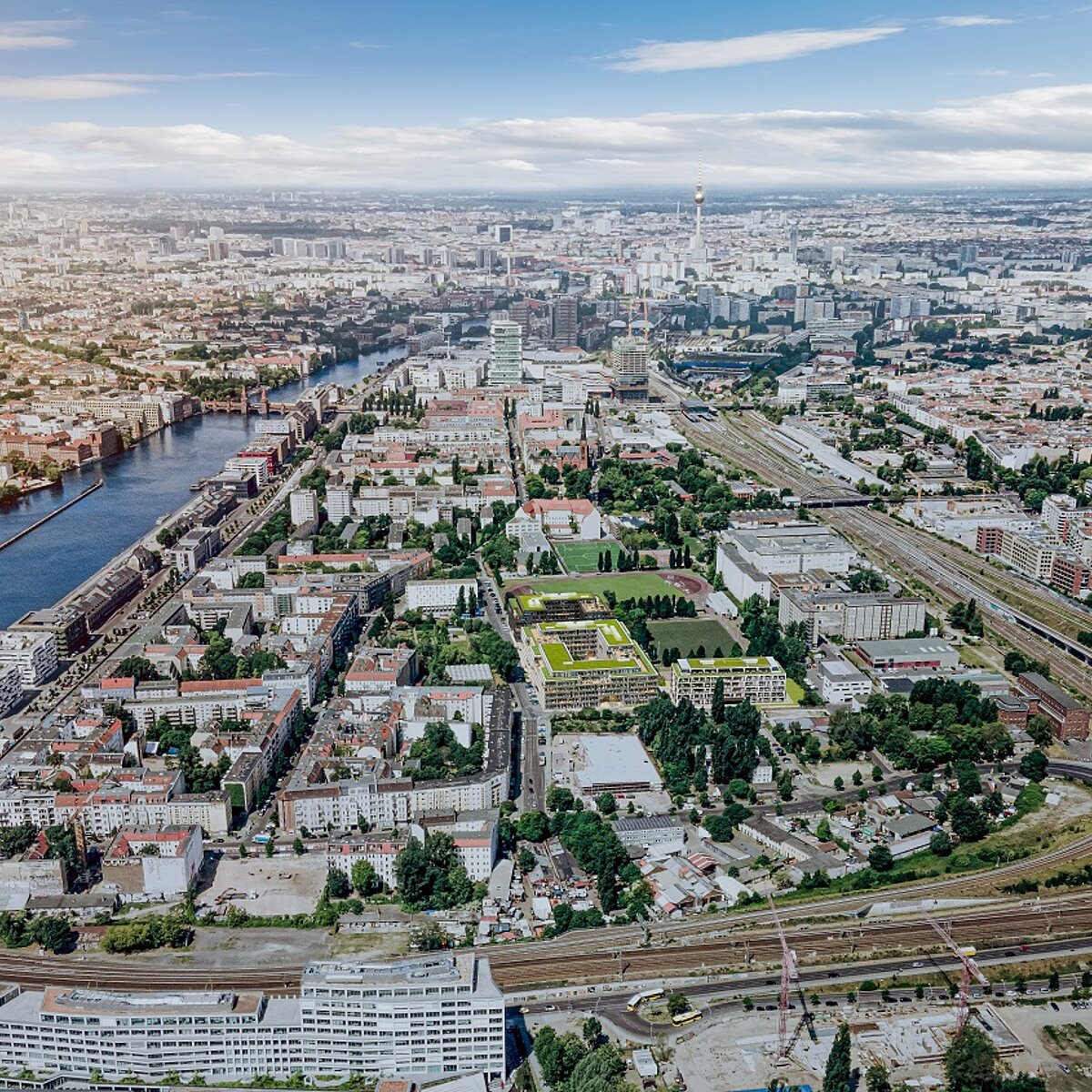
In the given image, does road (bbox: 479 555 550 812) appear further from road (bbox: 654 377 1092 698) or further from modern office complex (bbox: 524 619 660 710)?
road (bbox: 654 377 1092 698)

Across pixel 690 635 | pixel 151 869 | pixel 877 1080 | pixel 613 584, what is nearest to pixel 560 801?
pixel 151 869

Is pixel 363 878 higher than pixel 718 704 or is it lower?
lower

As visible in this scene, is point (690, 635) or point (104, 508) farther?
point (104, 508)

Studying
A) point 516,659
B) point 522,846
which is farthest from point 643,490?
point 522,846

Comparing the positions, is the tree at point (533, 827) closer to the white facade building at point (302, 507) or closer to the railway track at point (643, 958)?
the railway track at point (643, 958)

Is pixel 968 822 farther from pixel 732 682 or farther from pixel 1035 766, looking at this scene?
pixel 732 682

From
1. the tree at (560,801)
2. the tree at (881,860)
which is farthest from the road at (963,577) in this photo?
the tree at (560,801)
